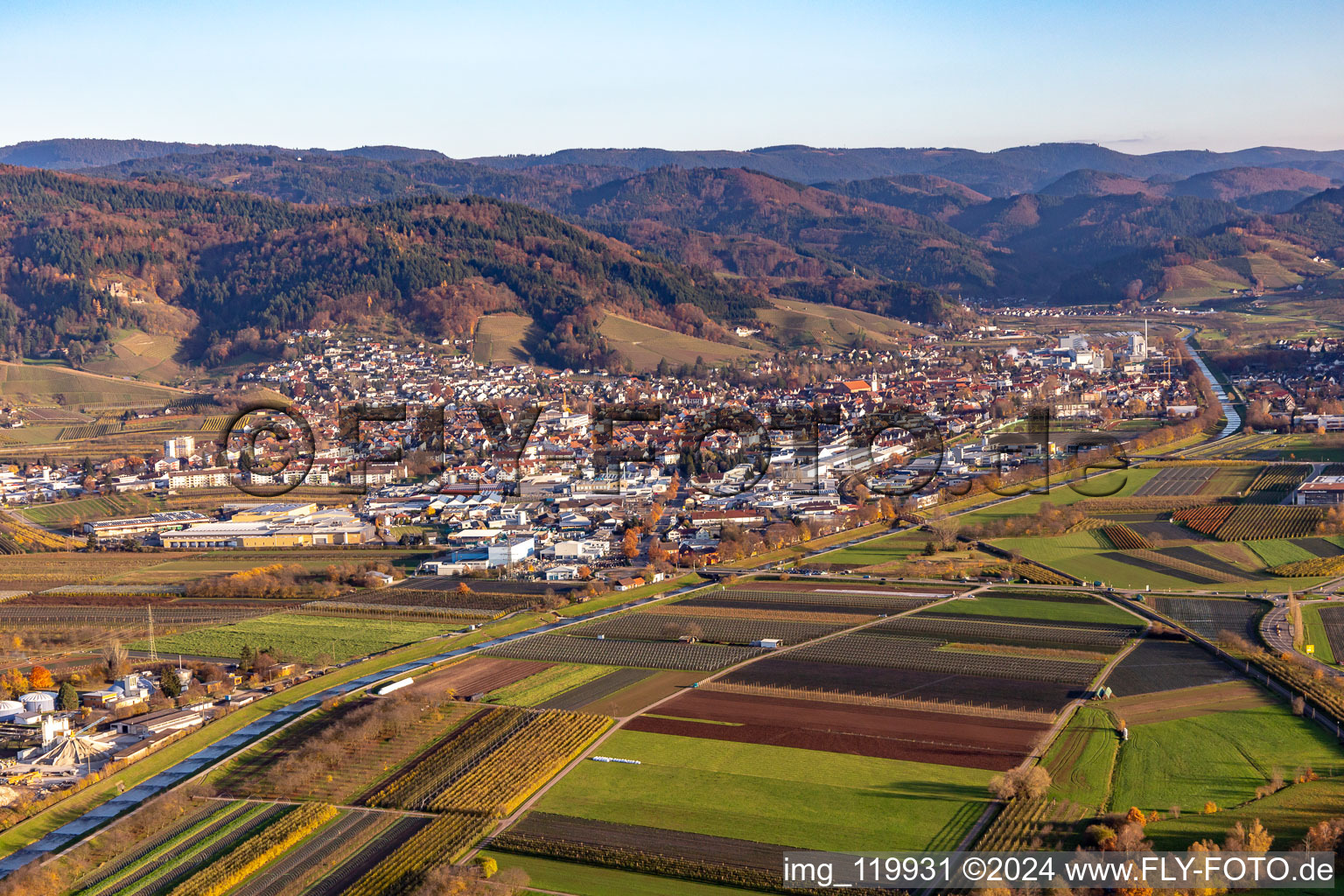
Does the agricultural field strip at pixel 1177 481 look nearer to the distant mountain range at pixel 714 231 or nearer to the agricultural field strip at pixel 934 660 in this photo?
the agricultural field strip at pixel 934 660

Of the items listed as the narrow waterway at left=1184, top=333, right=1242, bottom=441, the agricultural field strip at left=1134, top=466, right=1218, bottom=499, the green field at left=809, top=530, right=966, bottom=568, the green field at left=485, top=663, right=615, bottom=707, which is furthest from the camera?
the narrow waterway at left=1184, top=333, right=1242, bottom=441

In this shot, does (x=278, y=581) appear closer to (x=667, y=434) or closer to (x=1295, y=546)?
(x=667, y=434)

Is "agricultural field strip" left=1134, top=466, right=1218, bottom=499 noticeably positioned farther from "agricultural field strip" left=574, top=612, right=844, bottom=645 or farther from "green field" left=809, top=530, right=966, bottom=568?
"agricultural field strip" left=574, top=612, right=844, bottom=645

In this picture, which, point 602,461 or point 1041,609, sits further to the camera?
point 602,461

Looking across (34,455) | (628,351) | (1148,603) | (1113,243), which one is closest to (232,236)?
(628,351)

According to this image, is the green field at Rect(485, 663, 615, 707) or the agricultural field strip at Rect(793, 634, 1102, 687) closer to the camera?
the green field at Rect(485, 663, 615, 707)

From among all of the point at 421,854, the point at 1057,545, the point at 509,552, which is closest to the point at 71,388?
the point at 509,552

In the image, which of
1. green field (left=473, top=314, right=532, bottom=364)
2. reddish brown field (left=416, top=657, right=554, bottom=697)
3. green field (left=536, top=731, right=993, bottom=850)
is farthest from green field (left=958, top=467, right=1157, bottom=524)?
green field (left=473, top=314, right=532, bottom=364)

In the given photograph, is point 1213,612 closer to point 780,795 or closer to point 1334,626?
point 1334,626
